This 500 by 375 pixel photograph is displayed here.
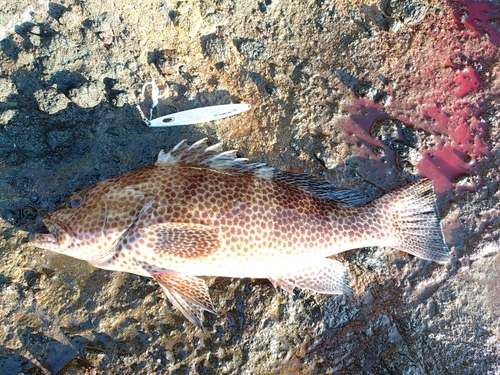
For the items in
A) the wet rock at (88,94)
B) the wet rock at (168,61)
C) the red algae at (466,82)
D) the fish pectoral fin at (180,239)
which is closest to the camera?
the fish pectoral fin at (180,239)

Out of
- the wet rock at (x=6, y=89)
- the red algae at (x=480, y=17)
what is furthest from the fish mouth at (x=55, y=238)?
the red algae at (x=480, y=17)

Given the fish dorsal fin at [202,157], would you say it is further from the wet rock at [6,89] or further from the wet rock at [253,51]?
the wet rock at [6,89]

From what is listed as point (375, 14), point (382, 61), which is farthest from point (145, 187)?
point (375, 14)

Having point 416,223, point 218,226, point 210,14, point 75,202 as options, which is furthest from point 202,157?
point 416,223

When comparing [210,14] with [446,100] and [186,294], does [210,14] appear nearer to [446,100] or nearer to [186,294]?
[446,100]

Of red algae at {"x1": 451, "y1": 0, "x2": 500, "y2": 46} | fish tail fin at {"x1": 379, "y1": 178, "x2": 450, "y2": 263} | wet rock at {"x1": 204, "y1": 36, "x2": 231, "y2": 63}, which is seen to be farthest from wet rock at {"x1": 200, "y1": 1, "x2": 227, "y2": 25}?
red algae at {"x1": 451, "y1": 0, "x2": 500, "y2": 46}

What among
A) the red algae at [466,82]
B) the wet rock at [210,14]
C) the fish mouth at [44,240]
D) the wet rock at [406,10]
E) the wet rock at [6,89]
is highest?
the wet rock at [210,14]

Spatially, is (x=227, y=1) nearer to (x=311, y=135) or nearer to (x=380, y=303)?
(x=311, y=135)
